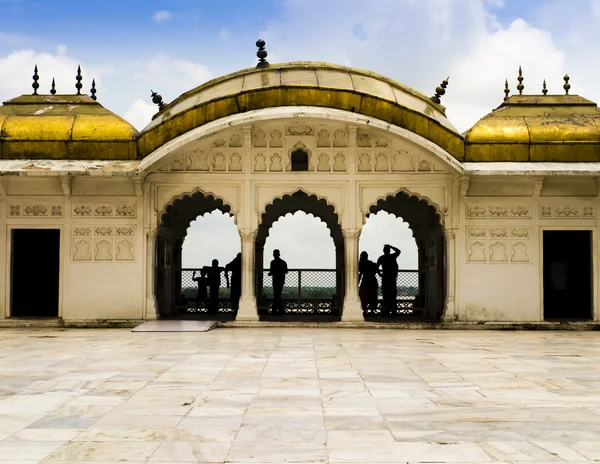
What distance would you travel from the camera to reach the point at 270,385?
23.0 ft

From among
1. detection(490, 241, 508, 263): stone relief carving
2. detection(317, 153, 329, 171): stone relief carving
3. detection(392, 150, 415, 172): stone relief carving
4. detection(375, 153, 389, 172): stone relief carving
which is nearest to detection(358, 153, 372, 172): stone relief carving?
detection(375, 153, 389, 172): stone relief carving

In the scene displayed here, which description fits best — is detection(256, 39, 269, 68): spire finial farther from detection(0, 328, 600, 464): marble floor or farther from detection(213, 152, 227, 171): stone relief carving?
detection(0, 328, 600, 464): marble floor

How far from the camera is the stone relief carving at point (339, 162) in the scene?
14.7 m

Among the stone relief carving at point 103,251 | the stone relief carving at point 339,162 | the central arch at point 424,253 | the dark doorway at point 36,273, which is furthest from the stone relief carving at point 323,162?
the dark doorway at point 36,273

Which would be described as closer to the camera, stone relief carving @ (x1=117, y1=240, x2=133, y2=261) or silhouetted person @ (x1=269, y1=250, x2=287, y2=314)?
stone relief carving @ (x1=117, y1=240, x2=133, y2=261)

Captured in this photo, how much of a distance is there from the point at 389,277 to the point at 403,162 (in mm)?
3881

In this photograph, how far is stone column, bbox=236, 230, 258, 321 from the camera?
14.5 meters

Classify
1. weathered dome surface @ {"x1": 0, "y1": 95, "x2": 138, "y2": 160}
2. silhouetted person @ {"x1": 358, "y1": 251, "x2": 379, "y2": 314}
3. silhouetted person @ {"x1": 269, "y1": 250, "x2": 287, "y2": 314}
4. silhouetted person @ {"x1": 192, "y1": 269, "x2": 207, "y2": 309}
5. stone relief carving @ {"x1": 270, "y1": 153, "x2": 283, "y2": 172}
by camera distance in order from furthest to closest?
silhouetted person @ {"x1": 192, "y1": 269, "x2": 207, "y2": 309} → silhouetted person @ {"x1": 358, "y1": 251, "x2": 379, "y2": 314} → silhouetted person @ {"x1": 269, "y1": 250, "x2": 287, "y2": 314} → weathered dome surface @ {"x1": 0, "y1": 95, "x2": 138, "y2": 160} → stone relief carving @ {"x1": 270, "y1": 153, "x2": 283, "y2": 172}

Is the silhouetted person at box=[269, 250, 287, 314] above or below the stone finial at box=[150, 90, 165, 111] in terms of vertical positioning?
below

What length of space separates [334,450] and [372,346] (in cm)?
625

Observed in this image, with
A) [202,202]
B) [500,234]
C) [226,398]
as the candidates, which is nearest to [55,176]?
[202,202]

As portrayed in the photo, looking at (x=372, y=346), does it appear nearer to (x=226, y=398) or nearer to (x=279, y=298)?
(x=226, y=398)

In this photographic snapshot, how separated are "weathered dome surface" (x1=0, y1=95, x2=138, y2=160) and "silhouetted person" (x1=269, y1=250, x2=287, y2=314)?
4.30m

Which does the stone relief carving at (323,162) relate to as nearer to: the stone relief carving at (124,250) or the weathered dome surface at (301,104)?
the weathered dome surface at (301,104)
